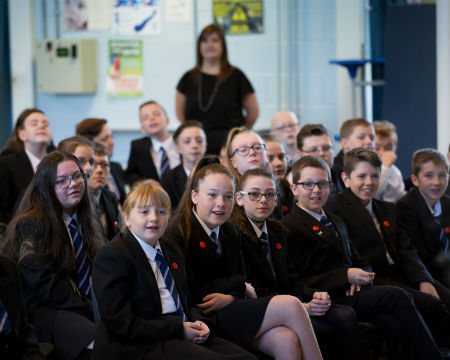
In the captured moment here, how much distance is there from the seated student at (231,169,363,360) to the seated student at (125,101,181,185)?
1.79m

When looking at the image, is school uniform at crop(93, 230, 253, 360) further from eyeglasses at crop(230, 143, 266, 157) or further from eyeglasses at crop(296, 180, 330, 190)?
eyeglasses at crop(230, 143, 266, 157)

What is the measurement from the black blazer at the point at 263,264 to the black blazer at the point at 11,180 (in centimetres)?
154

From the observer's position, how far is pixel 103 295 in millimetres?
2525

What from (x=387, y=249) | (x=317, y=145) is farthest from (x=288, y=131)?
(x=387, y=249)

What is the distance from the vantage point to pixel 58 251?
2.89m

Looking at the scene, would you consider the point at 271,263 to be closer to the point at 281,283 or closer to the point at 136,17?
the point at 281,283

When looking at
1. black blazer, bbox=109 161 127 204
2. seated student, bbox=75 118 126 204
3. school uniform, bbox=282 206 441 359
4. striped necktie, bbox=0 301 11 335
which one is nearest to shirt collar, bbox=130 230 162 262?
striped necktie, bbox=0 301 11 335

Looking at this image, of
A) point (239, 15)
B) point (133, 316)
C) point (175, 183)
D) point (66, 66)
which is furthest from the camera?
point (66, 66)

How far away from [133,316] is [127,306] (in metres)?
0.04

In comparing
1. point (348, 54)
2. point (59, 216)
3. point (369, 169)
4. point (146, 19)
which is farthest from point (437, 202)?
point (146, 19)

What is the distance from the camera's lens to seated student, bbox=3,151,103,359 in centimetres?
279

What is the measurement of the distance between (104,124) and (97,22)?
2462 mm

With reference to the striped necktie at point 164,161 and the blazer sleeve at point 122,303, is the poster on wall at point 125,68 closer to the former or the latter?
the striped necktie at point 164,161

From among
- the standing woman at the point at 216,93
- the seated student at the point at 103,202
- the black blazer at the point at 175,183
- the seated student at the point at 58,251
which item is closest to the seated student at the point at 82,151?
the seated student at the point at 103,202
